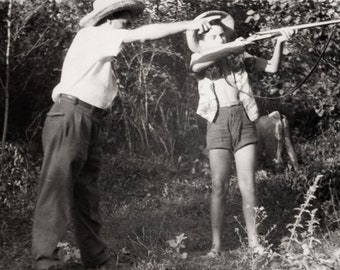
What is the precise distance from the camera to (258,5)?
7355 mm

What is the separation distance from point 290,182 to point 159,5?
264 centimetres

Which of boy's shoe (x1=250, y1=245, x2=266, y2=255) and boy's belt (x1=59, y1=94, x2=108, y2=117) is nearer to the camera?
boy's belt (x1=59, y1=94, x2=108, y2=117)

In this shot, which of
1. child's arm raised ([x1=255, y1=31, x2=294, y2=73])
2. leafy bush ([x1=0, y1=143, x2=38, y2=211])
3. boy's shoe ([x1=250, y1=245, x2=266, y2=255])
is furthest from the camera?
leafy bush ([x1=0, y1=143, x2=38, y2=211])

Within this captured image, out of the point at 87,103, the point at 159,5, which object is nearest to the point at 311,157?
the point at 159,5

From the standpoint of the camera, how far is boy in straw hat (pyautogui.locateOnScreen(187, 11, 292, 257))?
4617 millimetres

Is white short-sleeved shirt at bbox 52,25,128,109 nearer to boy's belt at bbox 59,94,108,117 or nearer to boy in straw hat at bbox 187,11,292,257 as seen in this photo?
boy's belt at bbox 59,94,108,117

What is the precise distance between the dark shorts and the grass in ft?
1.97

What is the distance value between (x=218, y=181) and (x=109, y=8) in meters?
1.54

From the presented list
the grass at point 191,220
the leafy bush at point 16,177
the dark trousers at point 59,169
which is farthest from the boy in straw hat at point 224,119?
the leafy bush at point 16,177

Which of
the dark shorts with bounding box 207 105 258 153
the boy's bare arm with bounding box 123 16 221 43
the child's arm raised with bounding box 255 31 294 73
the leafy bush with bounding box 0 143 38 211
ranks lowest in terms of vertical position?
the leafy bush with bounding box 0 143 38 211

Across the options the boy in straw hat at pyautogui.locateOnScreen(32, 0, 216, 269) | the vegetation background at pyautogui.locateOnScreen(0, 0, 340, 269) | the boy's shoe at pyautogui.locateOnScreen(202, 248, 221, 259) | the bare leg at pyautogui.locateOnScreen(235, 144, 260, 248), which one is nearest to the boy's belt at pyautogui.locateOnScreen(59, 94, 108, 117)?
the boy in straw hat at pyautogui.locateOnScreen(32, 0, 216, 269)

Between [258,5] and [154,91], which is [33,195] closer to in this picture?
[154,91]

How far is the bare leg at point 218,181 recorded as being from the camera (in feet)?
15.2

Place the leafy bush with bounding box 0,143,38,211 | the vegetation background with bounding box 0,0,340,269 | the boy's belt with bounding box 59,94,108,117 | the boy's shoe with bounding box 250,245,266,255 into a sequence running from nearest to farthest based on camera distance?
the boy's belt with bounding box 59,94,108,117, the boy's shoe with bounding box 250,245,266,255, the vegetation background with bounding box 0,0,340,269, the leafy bush with bounding box 0,143,38,211
